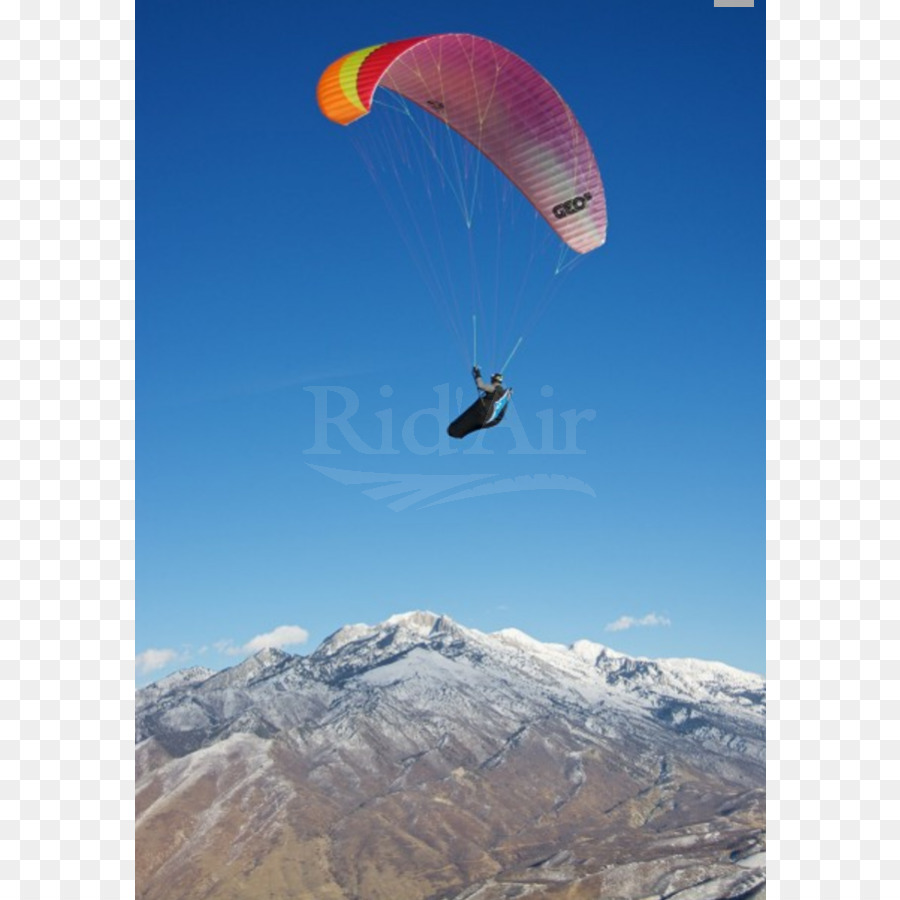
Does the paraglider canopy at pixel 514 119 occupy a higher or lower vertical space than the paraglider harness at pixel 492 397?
higher

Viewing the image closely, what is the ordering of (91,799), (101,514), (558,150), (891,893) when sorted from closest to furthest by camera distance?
(891,893), (101,514), (91,799), (558,150)

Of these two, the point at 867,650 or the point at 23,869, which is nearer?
the point at 867,650

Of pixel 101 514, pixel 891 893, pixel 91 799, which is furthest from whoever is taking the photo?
pixel 91 799

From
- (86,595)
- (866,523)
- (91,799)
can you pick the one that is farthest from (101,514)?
(866,523)

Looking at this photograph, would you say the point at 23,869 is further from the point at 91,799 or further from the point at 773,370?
the point at 773,370

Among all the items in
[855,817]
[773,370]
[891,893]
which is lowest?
[891,893]

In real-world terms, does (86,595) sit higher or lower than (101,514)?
lower

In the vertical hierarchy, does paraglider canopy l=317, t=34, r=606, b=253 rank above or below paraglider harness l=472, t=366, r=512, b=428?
above

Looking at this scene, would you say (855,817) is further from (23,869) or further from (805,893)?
(23,869)
